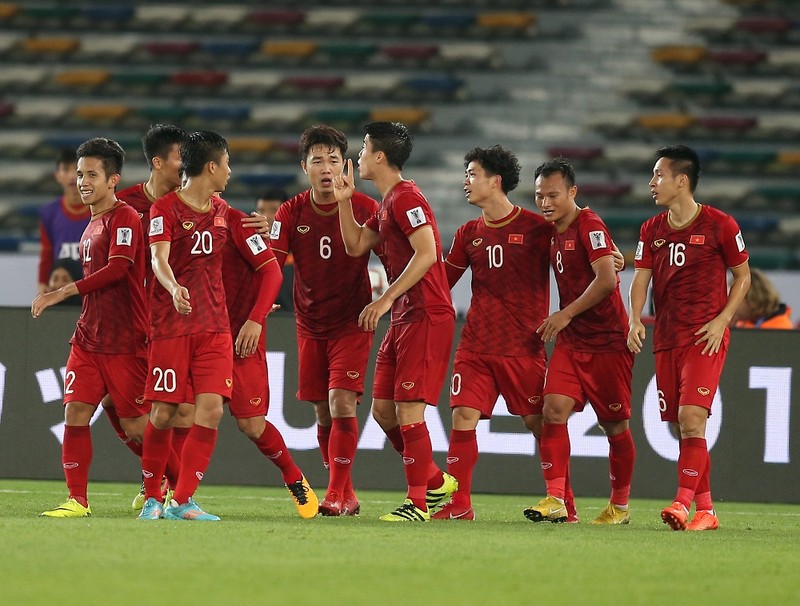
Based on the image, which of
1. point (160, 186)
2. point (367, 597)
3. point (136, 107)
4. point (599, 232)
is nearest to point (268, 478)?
point (160, 186)

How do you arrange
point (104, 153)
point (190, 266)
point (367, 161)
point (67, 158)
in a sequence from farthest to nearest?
1. point (67, 158)
2. point (367, 161)
3. point (104, 153)
4. point (190, 266)

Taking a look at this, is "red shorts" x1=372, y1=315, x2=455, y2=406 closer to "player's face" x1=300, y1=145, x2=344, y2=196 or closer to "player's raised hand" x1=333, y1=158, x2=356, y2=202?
→ "player's raised hand" x1=333, y1=158, x2=356, y2=202

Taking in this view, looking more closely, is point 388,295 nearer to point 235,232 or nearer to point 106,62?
point 235,232

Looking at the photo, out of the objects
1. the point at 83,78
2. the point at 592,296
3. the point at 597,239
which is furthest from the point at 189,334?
the point at 83,78

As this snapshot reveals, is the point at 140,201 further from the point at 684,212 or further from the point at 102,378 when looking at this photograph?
the point at 684,212

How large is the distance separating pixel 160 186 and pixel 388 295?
1.54 metres

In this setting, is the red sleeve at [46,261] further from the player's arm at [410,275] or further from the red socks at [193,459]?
the player's arm at [410,275]

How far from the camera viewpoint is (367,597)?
3.95m

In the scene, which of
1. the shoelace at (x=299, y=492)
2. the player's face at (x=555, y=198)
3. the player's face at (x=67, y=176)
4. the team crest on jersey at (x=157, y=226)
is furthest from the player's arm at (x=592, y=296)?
the player's face at (x=67, y=176)

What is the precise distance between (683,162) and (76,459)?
335cm

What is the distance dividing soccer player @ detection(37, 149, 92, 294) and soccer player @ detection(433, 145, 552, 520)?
3.97 m

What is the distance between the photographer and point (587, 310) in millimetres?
6867

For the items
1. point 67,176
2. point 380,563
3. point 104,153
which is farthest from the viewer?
point 67,176

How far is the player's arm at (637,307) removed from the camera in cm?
660
